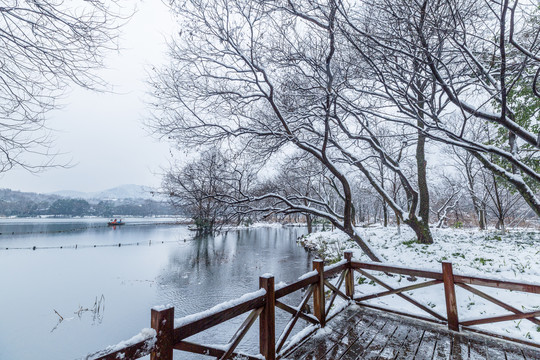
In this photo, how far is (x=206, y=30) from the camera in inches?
225

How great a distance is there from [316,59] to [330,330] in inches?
208

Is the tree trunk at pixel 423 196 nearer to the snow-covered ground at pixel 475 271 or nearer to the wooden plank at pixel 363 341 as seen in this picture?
the snow-covered ground at pixel 475 271

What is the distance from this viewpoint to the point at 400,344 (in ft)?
11.5

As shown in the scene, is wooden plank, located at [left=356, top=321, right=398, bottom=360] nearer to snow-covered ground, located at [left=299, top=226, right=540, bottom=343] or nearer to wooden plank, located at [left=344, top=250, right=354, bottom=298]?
snow-covered ground, located at [left=299, top=226, right=540, bottom=343]

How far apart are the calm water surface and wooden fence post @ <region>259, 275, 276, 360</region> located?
3.91 m

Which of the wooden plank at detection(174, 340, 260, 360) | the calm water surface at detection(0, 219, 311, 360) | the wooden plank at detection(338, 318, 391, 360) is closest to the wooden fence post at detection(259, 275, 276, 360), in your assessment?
the wooden plank at detection(174, 340, 260, 360)

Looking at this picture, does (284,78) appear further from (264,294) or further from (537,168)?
(537,168)

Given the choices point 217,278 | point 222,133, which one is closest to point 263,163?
point 222,133

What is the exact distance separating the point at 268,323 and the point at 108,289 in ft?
37.4

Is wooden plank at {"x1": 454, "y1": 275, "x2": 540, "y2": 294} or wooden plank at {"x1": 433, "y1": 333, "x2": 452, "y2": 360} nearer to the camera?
wooden plank at {"x1": 433, "y1": 333, "x2": 452, "y2": 360}

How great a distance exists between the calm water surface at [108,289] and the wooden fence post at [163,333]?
16.8 feet

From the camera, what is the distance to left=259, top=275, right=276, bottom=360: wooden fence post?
2986 mm

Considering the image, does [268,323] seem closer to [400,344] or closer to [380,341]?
[380,341]

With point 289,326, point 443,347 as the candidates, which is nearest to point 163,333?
point 289,326
